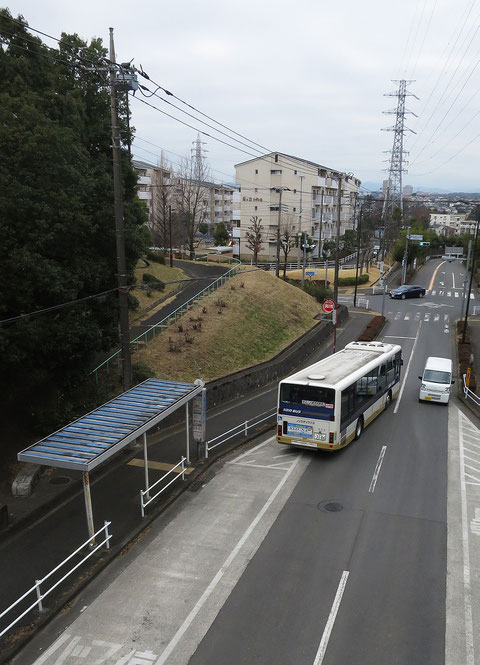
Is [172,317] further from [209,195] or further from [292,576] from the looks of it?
[209,195]

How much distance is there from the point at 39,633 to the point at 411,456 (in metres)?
13.3

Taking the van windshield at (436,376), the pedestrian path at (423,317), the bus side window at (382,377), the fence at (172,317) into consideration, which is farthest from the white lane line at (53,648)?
the pedestrian path at (423,317)

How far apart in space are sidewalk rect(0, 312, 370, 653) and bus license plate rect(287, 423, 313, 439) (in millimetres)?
2283

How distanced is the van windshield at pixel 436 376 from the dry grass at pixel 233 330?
9078 mm

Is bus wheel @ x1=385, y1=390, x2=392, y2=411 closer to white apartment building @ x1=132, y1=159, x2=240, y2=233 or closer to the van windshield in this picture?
the van windshield

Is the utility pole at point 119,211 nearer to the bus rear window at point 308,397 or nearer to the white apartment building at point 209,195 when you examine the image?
the bus rear window at point 308,397

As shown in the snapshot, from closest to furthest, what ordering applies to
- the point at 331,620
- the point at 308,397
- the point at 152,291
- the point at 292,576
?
1. the point at 331,620
2. the point at 292,576
3. the point at 308,397
4. the point at 152,291

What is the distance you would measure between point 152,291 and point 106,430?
23.5 metres

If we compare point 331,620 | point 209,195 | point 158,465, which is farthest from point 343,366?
point 209,195

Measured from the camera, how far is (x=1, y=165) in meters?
15.0

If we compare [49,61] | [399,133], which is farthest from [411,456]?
[399,133]

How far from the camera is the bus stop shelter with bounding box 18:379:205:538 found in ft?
36.9

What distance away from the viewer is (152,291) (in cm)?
3550

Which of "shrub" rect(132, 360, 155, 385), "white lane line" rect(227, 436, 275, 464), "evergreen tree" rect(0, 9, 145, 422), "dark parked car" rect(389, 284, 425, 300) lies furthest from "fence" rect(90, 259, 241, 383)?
"dark parked car" rect(389, 284, 425, 300)
